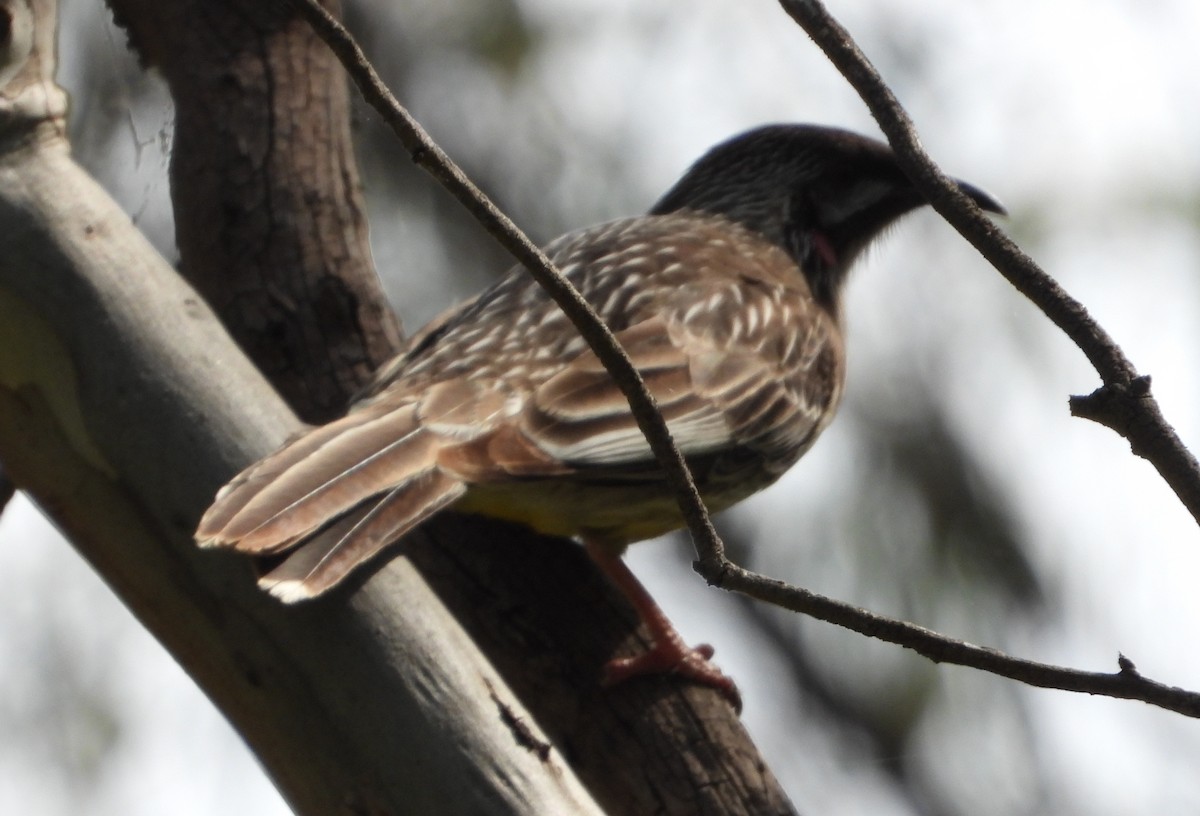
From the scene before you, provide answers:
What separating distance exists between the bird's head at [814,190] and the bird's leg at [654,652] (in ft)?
5.65

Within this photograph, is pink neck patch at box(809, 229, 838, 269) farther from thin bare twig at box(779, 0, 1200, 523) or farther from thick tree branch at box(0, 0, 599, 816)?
thin bare twig at box(779, 0, 1200, 523)

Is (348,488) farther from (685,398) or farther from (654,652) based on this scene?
(685,398)

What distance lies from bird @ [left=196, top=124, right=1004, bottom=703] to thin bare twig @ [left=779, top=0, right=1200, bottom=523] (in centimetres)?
104

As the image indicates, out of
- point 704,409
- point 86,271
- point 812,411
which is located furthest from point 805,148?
point 86,271

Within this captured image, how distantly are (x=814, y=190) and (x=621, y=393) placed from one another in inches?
91.7

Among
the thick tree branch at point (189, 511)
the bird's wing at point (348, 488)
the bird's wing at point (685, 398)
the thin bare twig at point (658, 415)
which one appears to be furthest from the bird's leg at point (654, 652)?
the thin bare twig at point (658, 415)

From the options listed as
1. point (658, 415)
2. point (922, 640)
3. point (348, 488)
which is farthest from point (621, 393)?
point (922, 640)

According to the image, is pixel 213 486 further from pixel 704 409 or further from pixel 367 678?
pixel 704 409

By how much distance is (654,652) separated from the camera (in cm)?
347

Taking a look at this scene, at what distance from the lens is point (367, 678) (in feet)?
7.37

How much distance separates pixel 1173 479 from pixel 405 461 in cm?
147

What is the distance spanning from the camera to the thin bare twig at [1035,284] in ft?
6.30

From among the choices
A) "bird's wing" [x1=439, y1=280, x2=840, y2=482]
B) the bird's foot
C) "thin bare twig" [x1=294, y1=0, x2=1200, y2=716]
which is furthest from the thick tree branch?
the bird's foot

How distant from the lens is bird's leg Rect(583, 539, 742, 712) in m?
3.45
